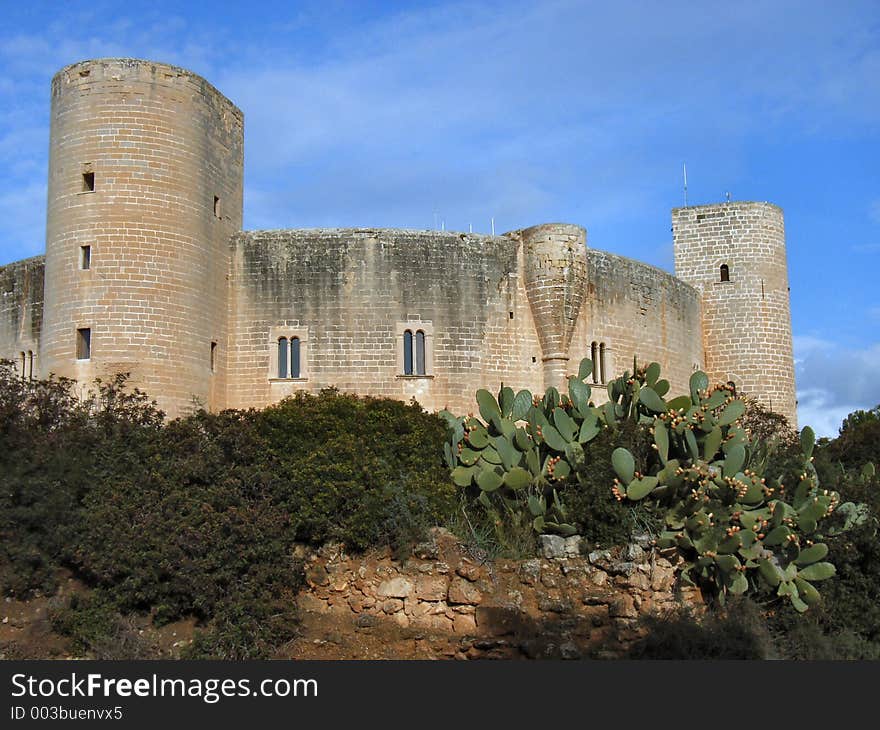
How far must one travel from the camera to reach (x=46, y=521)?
58.2 feet

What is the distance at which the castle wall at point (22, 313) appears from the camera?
85.5ft

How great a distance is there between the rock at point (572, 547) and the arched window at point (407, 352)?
944 centimetres

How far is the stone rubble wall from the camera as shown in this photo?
598 inches

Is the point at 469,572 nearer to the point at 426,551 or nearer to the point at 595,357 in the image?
the point at 426,551

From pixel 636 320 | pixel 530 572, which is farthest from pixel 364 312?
pixel 530 572

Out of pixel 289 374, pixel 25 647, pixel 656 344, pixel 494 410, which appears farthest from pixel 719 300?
pixel 25 647

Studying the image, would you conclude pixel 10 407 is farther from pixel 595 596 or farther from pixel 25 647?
pixel 595 596

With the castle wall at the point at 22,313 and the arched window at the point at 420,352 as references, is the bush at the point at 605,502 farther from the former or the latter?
the castle wall at the point at 22,313

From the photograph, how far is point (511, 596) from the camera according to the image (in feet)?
51.9

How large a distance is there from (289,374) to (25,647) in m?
10.1

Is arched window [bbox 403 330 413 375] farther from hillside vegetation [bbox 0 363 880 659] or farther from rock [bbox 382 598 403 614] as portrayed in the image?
rock [bbox 382 598 403 614]

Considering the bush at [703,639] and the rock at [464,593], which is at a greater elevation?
the rock at [464,593]

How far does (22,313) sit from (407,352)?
30.0 ft

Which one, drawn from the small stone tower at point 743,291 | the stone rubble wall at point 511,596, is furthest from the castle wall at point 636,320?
the stone rubble wall at point 511,596
